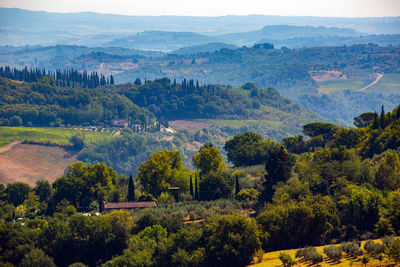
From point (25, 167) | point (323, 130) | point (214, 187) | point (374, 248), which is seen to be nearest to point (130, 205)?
point (214, 187)

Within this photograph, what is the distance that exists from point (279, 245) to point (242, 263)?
5.30 meters

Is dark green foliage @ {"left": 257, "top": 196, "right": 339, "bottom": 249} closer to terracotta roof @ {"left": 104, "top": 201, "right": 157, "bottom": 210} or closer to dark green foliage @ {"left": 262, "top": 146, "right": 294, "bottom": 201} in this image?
dark green foliage @ {"left": 262, "top": 146, "right": 294, "bottom": 201}

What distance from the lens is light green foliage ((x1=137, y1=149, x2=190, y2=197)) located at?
3561 inches

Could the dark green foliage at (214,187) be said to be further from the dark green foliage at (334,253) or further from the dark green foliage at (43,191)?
the dark green foliage at (334,253)

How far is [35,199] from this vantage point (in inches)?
3816

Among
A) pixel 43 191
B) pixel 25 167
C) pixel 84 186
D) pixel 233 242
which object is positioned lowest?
pixel 25 167

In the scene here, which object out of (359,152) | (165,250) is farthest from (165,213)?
(359,152)

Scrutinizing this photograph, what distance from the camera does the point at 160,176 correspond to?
9162 centimetres

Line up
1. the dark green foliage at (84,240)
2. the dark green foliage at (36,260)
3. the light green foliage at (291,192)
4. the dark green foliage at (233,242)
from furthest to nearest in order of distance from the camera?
the light green foliage at (291,192)
the dark green foliage at (84,240)
the dark green foliage at (36,260)
the dark green foliage at (233,242)

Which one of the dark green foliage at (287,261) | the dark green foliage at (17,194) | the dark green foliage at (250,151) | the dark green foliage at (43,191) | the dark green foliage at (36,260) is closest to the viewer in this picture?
the dark green foliage at (287,261)

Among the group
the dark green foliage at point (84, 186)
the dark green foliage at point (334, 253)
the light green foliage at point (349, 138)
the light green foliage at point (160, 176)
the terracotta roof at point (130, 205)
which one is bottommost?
the dark green foliage at point (84, 186)

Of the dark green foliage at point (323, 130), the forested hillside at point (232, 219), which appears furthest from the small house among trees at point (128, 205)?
the dark green foliage at point (323, 130)

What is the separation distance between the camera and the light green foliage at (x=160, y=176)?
297ft

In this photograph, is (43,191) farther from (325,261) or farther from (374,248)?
(374,248)
